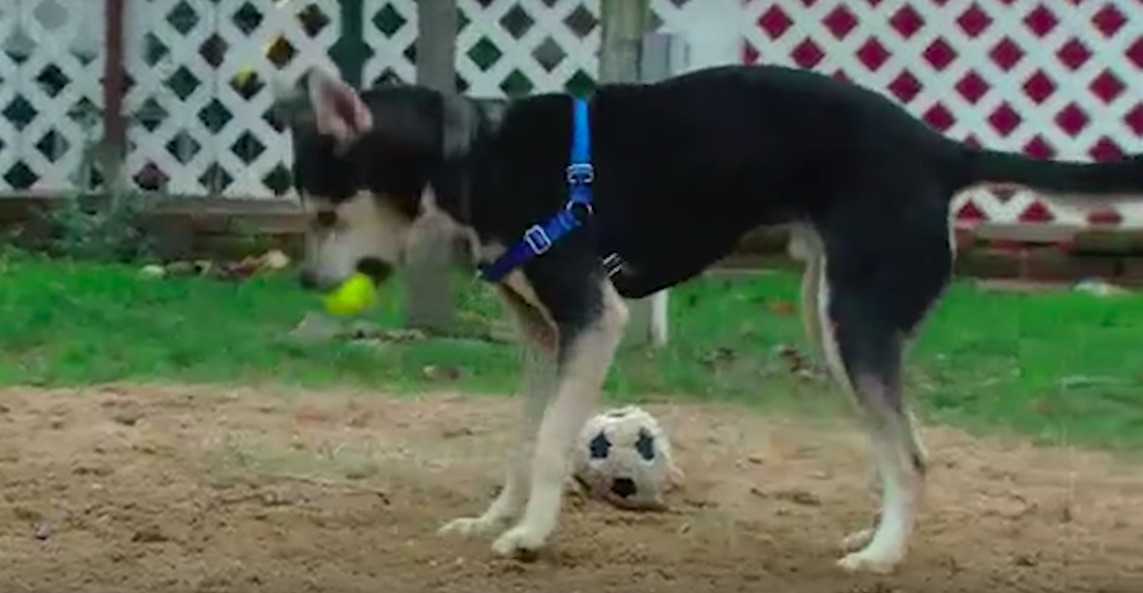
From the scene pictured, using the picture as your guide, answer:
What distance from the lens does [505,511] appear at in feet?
18.1

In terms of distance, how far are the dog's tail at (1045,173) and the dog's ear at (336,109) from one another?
134cm

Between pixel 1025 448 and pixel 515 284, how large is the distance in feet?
7.24

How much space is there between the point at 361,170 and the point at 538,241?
16.5 inches

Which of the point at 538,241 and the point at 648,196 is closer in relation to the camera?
the point at 538,241

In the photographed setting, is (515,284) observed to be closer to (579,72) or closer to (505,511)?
(505,511)

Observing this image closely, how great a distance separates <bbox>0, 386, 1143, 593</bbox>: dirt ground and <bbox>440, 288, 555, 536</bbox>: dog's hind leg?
11 cm

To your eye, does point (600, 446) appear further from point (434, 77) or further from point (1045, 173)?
point (434, 77)

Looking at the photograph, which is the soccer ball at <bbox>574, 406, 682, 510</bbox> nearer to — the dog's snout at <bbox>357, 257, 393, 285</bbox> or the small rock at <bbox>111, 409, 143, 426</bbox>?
the dog's snout at <bbox>357, 257, 393, 285</bbox>

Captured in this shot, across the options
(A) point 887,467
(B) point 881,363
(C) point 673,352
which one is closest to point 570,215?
(B) point 881,363

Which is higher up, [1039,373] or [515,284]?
[515,284]

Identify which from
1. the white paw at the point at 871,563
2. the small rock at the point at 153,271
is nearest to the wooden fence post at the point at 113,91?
the small rock at the point at 153,271

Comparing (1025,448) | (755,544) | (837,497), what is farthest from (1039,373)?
(755,544)

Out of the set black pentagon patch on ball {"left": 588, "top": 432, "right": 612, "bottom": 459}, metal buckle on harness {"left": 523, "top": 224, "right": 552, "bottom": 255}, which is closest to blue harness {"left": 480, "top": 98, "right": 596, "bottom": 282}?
metal buckle on harness {"left": 523, "top": 224, "right": 552, "bottom": 255}

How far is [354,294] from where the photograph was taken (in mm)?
5453
